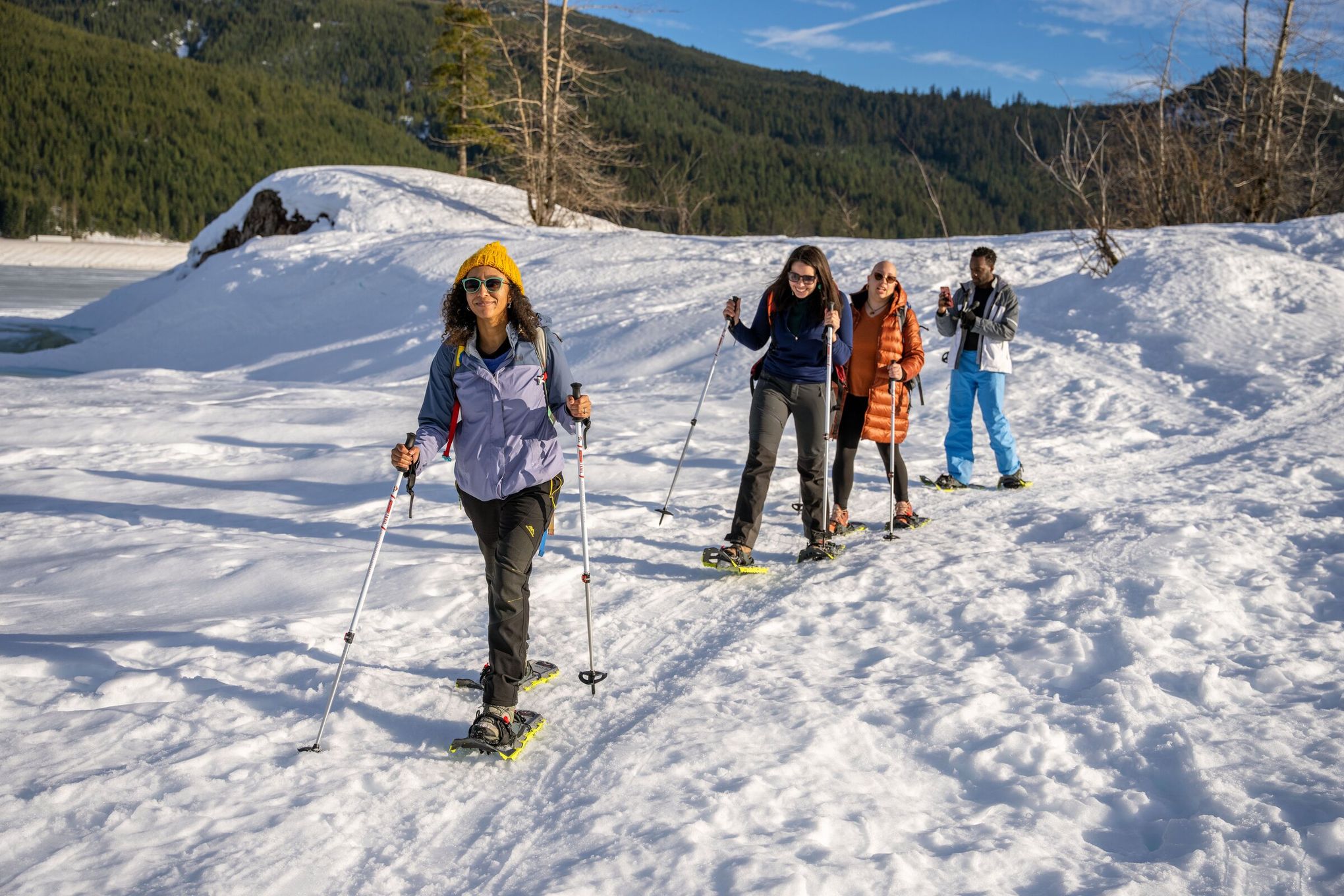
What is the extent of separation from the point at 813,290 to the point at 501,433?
8.09ft

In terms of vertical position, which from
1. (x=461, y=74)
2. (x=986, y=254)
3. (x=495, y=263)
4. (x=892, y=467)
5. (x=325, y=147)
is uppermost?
(x=325, y=147)

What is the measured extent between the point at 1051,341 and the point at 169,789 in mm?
12038

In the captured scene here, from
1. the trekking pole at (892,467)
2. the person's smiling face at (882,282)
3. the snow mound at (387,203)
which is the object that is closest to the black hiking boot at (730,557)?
the trekking pole at (892,467)

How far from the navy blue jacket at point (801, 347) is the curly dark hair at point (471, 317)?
2012 millimetres

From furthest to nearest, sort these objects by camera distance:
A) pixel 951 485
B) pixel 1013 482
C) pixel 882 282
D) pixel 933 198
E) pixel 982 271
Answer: pixel 933 198
pixel 951 485
pixel 1013 482
pixel 982 271
pixel 882 282

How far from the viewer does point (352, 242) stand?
22.4 m

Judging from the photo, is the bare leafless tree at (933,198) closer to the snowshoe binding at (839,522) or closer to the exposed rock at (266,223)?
the snowshoe binding at (839,522)

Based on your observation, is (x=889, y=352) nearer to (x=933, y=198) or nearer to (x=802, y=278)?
(x=802, y=278)

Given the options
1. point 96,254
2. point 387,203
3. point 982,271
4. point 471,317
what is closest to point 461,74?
point 387,203

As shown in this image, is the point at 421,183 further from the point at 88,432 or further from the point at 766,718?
the point at 766,718

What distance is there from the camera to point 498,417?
4.00 metres

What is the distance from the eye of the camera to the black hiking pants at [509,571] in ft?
12.8

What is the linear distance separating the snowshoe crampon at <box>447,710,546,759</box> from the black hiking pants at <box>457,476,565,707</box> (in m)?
0.11

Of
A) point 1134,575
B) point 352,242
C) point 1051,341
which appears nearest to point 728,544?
point 1134,575
